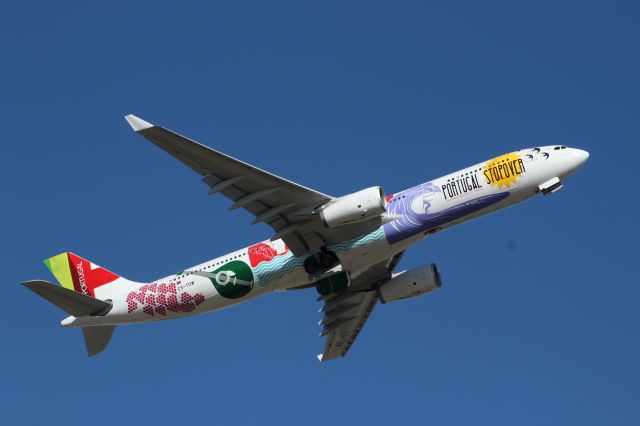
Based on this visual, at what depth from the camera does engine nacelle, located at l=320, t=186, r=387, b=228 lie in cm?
4991

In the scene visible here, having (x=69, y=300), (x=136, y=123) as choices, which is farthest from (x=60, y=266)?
(x=136, y=123)

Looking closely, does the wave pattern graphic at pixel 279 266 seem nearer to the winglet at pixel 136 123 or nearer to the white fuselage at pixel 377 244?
the white fuselage at pixel 377 244

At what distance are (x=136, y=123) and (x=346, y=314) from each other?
2240cm

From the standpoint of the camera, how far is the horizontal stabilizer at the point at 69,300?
170ft

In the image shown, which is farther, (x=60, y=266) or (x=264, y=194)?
(x=60, y=266)

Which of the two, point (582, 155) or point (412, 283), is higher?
point (582, 155)

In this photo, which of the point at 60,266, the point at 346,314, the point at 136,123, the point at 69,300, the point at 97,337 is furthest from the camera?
the point at 346,314

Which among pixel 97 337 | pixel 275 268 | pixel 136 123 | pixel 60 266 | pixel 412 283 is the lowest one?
pixel 412 283

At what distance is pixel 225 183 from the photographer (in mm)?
48656

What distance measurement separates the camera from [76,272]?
5888cm

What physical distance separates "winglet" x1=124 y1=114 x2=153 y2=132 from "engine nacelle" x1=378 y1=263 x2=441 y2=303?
1999cm

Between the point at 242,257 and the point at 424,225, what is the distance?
998 centimetres

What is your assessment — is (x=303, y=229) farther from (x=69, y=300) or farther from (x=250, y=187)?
(x=69, y=300)

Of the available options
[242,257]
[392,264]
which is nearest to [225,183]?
[242,257]
